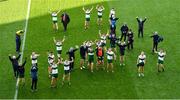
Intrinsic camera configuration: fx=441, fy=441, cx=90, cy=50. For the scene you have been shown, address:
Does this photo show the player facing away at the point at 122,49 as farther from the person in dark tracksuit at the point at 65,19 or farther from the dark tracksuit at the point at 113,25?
the person in dark tracksuit at the point at 65,19

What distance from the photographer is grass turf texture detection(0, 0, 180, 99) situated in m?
24.6

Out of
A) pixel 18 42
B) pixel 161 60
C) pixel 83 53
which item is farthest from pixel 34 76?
pixel 161 60

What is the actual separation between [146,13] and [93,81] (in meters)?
11.2

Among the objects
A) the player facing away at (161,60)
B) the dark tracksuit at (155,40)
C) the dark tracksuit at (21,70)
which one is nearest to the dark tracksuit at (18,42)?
the dark tracksuit at (21,70)

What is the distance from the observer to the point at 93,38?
3067 cm

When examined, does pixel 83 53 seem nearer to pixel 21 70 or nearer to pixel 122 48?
pixel 122 48

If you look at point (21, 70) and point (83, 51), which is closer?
point (21, 70)

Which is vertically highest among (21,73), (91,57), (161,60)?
(91,57)

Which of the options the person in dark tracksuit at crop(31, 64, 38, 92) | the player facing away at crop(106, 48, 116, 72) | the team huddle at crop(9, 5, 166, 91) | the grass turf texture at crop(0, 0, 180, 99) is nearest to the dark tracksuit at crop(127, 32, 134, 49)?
the team huddle at crop(9, 5, 166, 91)

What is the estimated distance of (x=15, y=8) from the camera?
36156 millimetres

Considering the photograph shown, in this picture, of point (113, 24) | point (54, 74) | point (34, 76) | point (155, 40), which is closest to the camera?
point (34, 76)

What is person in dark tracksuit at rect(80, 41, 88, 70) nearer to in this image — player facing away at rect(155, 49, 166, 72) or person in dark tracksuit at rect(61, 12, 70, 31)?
player facing away at rect(155, 49, 166, 72)

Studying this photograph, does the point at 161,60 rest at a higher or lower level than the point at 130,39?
lower

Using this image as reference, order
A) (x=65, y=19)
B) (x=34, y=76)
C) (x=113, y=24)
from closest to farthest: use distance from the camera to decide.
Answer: (x=34, y=76)
(x=113, y=24)
(x=65, y=19)
